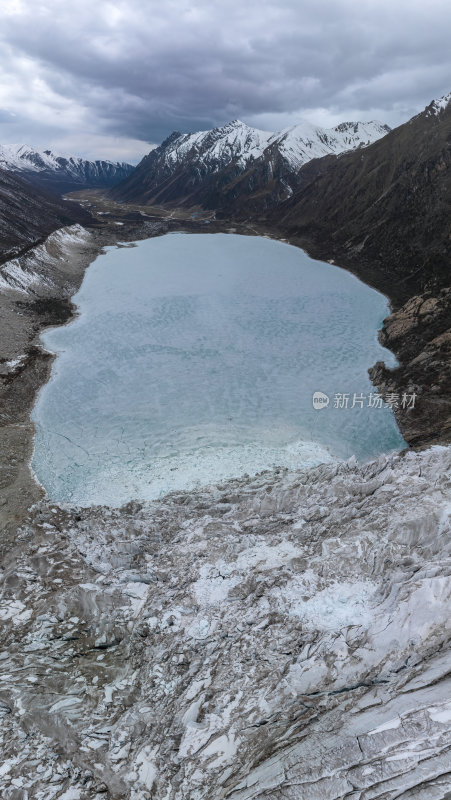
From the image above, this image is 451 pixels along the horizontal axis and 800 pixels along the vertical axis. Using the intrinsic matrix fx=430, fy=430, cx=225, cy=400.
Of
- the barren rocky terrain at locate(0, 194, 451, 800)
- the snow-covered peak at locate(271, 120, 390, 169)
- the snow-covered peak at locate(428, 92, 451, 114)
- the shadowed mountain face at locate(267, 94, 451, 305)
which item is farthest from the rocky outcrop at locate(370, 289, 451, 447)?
the snow-covered peak at locate(271, 120, 390, 169)

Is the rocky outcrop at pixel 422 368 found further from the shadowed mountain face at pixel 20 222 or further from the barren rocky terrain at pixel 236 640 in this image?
the shadowed mountain face at pixel 20 222

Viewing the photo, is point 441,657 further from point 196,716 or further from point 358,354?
point 358,354

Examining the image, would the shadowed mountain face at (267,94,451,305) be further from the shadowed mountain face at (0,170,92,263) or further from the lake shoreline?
the shadowed mountain face at (0,170,92,263)

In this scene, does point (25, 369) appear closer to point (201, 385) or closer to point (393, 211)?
point (201, 385)

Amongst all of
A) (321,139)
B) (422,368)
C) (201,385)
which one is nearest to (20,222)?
(201,385)

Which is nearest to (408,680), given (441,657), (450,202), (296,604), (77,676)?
(441,657)
